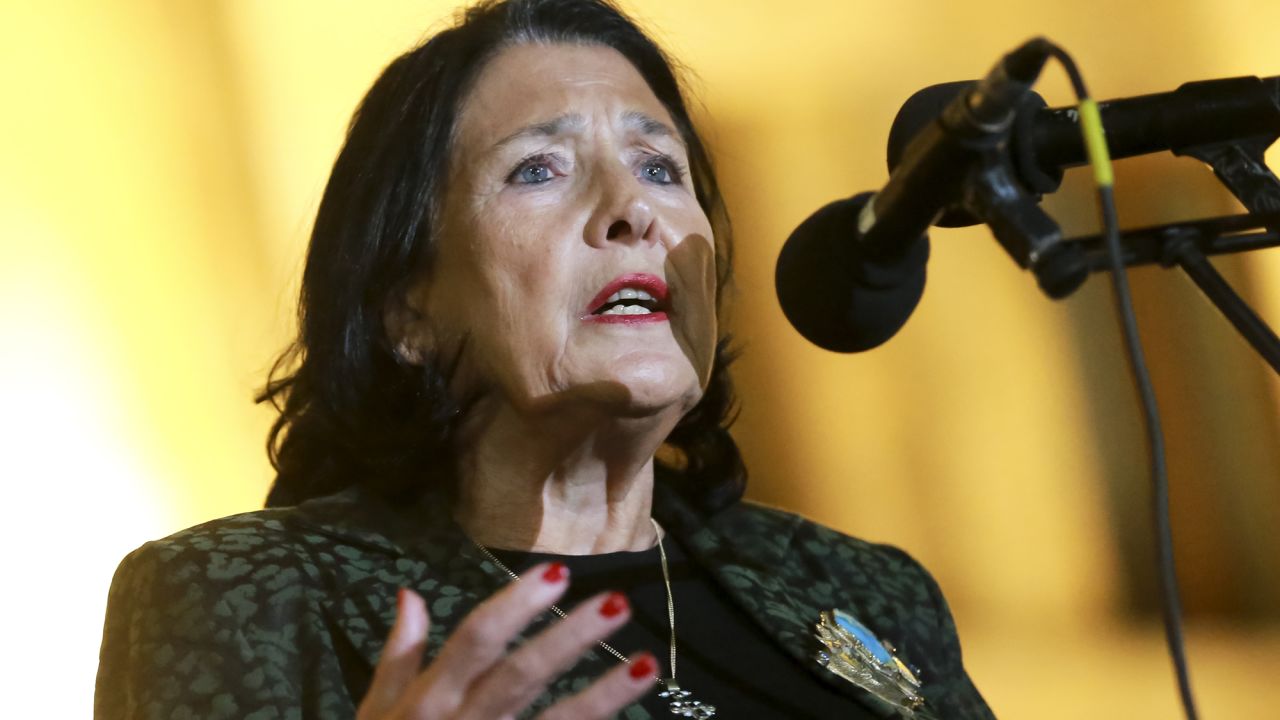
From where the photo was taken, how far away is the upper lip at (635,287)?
146 centimetres

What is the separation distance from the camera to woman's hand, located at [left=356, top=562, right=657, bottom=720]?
0.85 metres

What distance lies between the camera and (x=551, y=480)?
1.58 meters

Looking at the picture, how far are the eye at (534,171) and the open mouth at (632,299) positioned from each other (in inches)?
7.4

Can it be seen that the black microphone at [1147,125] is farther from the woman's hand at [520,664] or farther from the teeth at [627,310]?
the teeth at [627,310]

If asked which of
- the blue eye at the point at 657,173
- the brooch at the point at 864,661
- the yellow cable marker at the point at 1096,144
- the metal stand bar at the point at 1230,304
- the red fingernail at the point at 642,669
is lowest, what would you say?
the brooch at the point at 864,661

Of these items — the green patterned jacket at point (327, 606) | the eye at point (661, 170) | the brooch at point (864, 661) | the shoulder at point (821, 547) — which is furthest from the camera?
the shoulder at point (821, 547)

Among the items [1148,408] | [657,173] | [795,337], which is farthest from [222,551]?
[795,337]

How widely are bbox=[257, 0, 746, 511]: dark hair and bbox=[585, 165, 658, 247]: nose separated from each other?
243 mm

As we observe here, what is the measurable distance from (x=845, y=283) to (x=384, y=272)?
0.81 m

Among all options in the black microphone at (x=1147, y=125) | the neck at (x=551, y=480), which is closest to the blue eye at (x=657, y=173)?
the neck at (x=551, y=480)

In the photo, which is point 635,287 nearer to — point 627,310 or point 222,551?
point 627,310

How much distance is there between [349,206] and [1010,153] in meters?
1.00

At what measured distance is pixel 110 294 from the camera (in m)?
2.24

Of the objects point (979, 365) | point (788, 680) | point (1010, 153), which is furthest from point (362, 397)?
point (979, 365)
